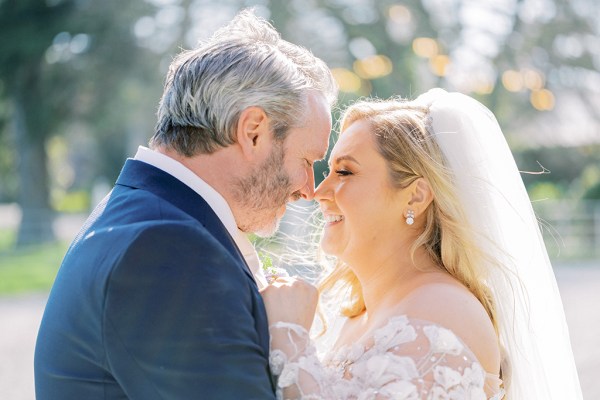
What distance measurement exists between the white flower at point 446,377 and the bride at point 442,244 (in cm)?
14

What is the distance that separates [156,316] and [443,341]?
101 centimetres

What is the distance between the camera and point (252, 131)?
88.1 inches

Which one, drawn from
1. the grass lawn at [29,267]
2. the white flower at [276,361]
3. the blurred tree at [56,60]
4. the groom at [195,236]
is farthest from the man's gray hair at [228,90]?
the blurred tree at [56,60]

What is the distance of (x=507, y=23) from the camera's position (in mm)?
25312

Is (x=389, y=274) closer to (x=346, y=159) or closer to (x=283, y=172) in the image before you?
(x=346, y=159)

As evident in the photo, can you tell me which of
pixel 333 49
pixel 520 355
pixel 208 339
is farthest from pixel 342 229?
→ pixel 333 49

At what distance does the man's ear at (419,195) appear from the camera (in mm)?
3014

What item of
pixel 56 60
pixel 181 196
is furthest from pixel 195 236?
pixel 56 60

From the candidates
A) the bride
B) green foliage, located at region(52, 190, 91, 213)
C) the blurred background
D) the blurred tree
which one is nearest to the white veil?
the bride

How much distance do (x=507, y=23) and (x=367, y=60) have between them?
191 inches

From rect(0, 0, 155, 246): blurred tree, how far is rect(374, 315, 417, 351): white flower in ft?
67.7

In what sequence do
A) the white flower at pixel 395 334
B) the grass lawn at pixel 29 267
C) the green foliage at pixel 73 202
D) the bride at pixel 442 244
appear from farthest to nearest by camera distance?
1. the green foliage at pixel 73 202
2. the grass lawn at pixel 29 267
3. the bride at pixel 442 244
4. the white flower at pixel 395 334

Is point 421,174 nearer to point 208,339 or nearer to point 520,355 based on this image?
point 520,355

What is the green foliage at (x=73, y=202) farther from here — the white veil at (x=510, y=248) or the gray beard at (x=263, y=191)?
the gray beard at (x=263, y=191)
